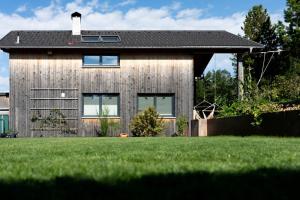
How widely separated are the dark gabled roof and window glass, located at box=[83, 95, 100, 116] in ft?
8.12

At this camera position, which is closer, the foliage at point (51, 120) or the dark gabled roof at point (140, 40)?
the dark gabled roof at point (140, 40)

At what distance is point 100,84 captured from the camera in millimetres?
23828

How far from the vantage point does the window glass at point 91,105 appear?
2397 centimetres

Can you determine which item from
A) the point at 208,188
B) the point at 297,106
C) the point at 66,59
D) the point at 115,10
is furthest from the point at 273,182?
the point at 115,10

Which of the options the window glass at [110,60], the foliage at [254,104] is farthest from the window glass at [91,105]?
the foliage at [254,104]

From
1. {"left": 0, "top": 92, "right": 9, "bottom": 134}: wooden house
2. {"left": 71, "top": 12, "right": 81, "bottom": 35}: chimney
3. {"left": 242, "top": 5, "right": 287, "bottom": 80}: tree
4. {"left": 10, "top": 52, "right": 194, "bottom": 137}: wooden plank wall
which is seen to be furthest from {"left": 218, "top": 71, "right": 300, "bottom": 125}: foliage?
{"left": 242, "top": 5, "right": 287, "bottom": 80}: tree

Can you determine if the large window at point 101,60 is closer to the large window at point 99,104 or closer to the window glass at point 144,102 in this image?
the large window at point 99,104

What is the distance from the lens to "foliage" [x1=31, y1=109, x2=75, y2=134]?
2375cm

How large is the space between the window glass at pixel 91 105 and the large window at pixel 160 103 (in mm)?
1996

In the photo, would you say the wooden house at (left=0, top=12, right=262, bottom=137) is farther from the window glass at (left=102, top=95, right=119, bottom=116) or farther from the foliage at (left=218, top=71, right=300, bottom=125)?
the foliage at (left=218, top=71, right=300, bottom=125)

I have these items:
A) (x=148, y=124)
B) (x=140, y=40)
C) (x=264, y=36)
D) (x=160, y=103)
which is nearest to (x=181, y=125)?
(x=160, y=103)

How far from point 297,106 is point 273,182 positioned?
10.4 m

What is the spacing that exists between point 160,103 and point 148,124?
1.98 m

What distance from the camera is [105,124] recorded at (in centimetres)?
2328
